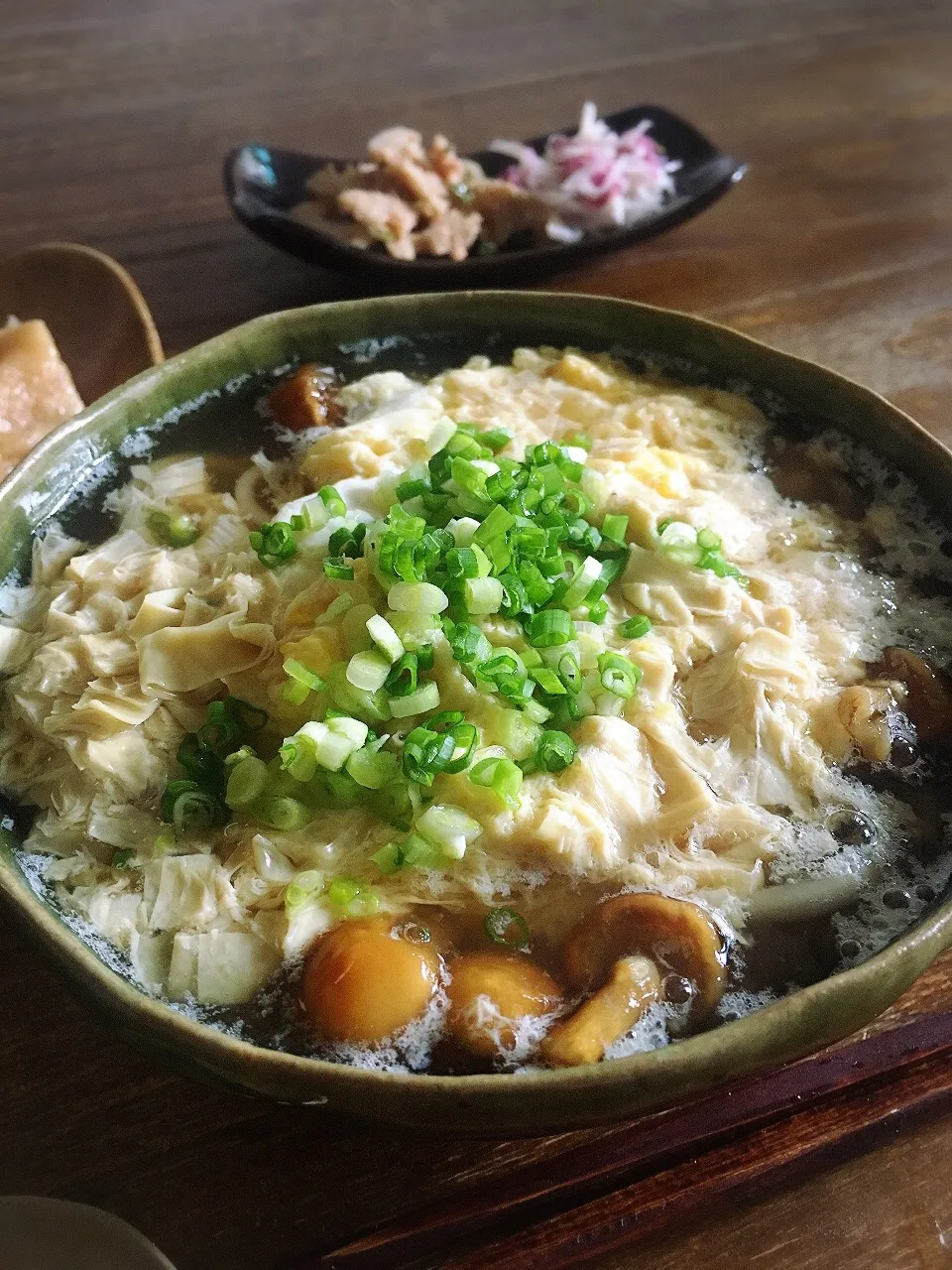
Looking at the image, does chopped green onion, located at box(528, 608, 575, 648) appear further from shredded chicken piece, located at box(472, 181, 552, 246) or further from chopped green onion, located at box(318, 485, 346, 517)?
shredded chicken piece, located at box(472, 181, 552, 246)

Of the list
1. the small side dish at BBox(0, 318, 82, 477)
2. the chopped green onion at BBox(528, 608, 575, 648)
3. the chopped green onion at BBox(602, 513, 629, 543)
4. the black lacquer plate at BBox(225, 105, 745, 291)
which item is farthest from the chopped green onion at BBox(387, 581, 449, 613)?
the black lacquer plate at BBox(225, 105, 745, 291)

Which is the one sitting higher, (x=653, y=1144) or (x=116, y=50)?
(x=116, y=50)

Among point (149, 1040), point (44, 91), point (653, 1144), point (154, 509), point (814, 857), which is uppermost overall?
point (44, 91)

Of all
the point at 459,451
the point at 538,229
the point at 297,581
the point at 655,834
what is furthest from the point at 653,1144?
the point at 538,229

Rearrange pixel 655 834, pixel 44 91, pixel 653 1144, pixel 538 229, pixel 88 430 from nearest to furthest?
pixel 653 1144 < pixel 655 834 < pixel 88 430 < pixel 538 229 < pixel 44 91

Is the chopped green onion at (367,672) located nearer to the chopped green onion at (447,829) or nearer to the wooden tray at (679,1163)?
the chopped green onion at (447,829)

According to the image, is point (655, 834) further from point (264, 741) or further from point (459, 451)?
point (459, 451)

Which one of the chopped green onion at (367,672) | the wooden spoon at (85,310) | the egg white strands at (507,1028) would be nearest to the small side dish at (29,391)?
the wooden spoon at (85,310)
